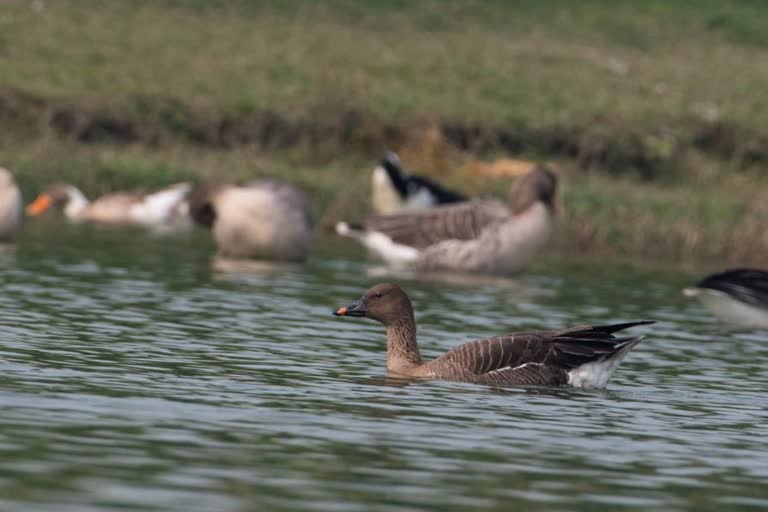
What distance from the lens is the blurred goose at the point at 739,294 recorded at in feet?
66.4

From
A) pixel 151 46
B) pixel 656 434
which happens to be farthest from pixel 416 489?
pixel 151 46

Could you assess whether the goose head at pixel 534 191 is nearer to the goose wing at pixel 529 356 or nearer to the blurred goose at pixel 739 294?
the blurred goose at pixel 739 294

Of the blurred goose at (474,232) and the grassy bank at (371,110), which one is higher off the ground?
the grassy bank at (371,110)

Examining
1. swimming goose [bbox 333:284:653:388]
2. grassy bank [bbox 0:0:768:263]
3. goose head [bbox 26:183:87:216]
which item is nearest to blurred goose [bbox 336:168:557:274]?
grassy bank [bbox 0:0:768:263]

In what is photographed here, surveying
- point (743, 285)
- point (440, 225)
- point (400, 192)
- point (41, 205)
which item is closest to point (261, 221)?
point (440, 225)

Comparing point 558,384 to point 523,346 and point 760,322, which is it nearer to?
point 523,346

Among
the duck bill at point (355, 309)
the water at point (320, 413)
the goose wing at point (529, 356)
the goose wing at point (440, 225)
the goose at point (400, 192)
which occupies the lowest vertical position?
the water at point (320, 413)

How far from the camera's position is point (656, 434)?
1229 centimetres

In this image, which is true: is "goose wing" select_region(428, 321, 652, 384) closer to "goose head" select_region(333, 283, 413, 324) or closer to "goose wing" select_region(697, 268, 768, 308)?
"goose head" select_region(333, 283, 413, 324)

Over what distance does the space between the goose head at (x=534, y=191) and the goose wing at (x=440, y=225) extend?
29cm

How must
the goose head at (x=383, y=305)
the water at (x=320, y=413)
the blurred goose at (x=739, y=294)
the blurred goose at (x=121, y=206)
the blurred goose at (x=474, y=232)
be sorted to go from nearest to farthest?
the water at (x=320, y=413), the goose head at (x=383, y=305), the blurred goose at (x=739, y=294), the blurred goose at (x=474, y=232), the blurred goose at (x=121, y=206)

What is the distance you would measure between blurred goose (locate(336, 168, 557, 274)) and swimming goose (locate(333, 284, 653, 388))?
1138cm

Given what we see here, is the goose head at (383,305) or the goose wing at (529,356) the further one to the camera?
the goose head at (383,305)

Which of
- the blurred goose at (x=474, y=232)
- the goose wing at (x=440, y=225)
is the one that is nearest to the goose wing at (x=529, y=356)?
the blurred goose at (x=474, y=232)
